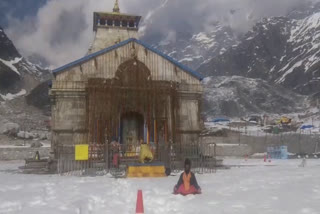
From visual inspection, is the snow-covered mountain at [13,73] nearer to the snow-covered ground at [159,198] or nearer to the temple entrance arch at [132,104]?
the temple entrance arch at [132,104]

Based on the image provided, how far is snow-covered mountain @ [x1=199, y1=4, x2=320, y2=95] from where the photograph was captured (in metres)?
124

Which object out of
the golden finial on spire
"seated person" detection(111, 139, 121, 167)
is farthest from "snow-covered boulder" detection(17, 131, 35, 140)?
"seated person" detection(111, 139, 121, 167)

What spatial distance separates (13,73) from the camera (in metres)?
107

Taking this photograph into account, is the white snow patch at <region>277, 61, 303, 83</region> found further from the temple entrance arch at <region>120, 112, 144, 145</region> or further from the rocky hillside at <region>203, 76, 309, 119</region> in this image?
the temple entrance arch at <region>120, 112, 144, 145</region>

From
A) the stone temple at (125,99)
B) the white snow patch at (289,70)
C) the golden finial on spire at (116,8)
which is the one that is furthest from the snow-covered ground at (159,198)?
the white snow patch at (289,70)

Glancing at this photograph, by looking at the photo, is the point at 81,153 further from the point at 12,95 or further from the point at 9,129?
the point at 12,95

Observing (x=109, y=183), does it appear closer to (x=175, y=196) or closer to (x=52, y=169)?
(x=175, y=196)

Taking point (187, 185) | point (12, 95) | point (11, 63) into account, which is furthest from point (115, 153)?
point (11, 63)

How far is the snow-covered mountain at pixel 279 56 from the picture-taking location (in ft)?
408

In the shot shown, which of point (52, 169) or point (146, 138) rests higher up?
point (146, 138)

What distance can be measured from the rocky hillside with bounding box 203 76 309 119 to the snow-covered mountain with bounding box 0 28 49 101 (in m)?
56.8

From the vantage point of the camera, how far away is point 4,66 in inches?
4163

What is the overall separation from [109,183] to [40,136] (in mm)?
40113

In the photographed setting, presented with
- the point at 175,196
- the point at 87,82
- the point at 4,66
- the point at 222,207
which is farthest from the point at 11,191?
the point at 4,66
